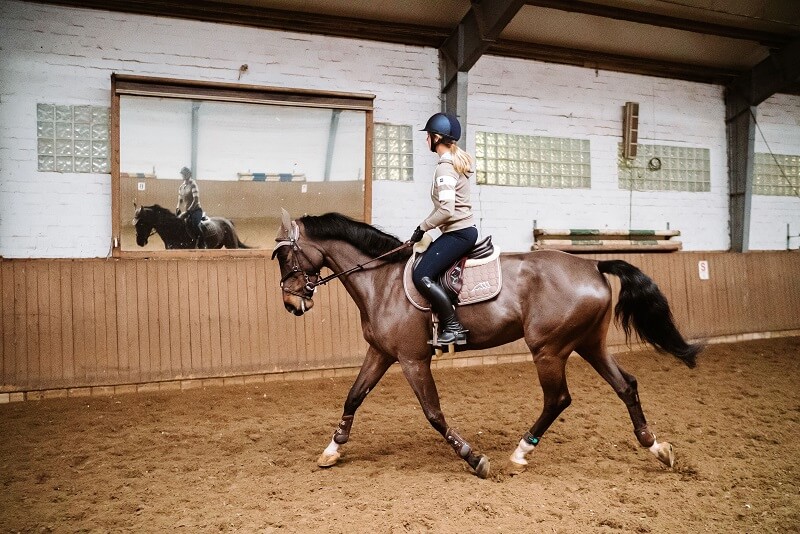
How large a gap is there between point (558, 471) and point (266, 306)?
4.23 metres

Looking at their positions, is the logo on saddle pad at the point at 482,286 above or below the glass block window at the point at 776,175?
below

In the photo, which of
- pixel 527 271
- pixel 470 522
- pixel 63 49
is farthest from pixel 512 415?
pixel 63 49

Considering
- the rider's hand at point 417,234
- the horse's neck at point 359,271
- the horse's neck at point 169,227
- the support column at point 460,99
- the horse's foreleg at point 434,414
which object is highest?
the support column at point 460,99

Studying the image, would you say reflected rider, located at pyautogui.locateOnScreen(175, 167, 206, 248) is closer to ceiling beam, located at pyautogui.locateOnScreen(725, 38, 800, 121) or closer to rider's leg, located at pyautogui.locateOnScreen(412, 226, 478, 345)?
rider's leg, located at pyautogui.locateOnScreen(412, 226, 478, 345)

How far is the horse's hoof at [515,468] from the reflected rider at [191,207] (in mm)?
4677

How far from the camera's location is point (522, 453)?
3.79 meters

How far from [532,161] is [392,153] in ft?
7.85

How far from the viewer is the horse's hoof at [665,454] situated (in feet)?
12.2

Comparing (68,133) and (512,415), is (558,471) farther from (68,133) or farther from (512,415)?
(68,133)

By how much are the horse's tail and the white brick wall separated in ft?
14.0

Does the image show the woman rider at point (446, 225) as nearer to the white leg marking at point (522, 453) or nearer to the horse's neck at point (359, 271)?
the horse's neck at point (359, 271)

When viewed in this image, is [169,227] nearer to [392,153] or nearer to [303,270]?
[392,153]

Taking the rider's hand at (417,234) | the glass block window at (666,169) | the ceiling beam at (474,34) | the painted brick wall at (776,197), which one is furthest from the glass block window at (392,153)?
the painted brick wall at (776,197)

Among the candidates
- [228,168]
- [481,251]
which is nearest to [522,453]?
[481,251]
